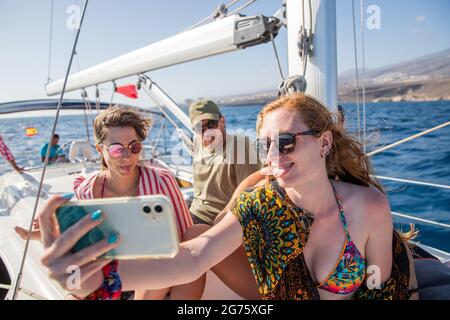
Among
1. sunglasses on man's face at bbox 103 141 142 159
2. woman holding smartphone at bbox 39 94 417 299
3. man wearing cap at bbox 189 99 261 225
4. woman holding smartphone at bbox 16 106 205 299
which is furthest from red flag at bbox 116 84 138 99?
woman holding smartphone at bbox 39 94 417 299

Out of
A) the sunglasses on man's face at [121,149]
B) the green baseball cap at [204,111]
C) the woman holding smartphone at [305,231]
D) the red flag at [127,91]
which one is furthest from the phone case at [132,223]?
the red flag at [127,91]

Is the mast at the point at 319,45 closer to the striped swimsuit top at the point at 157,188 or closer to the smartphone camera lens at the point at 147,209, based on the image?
the striped swimsuit top at the point at 157,188

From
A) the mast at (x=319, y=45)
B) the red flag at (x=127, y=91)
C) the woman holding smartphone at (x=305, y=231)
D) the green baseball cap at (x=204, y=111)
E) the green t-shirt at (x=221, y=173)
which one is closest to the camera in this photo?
the woman holding smartphone at (x=305, y=231)

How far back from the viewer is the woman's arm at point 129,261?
71 centimetres

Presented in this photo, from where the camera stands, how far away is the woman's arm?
0.71 metres

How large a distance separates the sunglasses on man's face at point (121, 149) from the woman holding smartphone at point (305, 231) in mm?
605

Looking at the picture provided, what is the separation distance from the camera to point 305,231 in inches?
47.9

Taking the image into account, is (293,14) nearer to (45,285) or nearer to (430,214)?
(45,285)

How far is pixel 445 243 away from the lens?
355 centimetres
